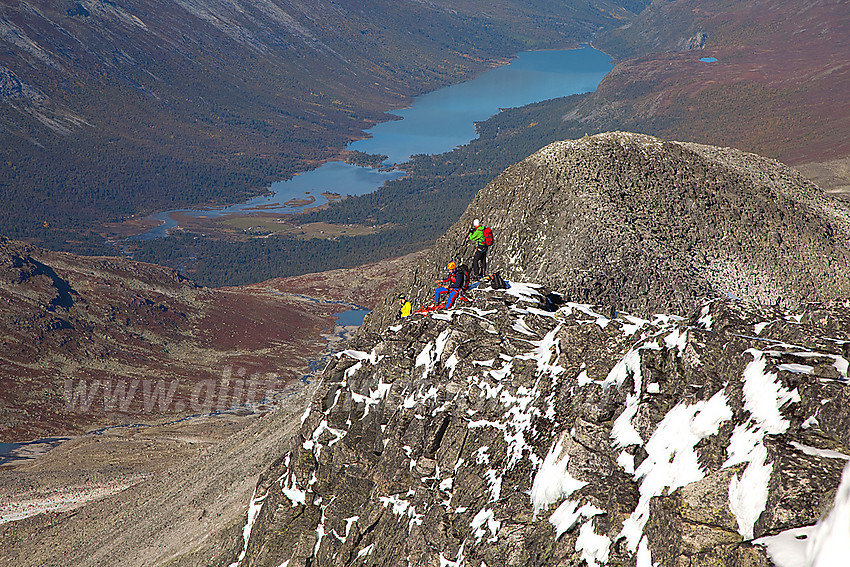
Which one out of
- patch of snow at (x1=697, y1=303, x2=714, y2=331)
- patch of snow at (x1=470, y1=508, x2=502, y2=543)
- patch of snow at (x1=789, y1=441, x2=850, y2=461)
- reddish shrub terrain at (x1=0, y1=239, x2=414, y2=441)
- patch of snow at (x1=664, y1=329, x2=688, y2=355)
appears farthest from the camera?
reddish shrub terrain at (x1=0, y1=239, x2=414, y2=441)

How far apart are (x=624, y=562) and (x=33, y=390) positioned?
144 metres

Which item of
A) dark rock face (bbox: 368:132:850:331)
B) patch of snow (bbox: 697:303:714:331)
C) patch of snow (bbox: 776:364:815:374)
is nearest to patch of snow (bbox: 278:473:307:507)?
patch of snow (bbox: 697:303:714:331)

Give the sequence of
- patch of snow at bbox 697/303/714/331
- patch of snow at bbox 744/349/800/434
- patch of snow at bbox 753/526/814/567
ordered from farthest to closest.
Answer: patch of snow at bbox 697/303/714/331 < patch of snow at bbox 744/349/800/434 < patch of snow at bbox 753/526/814/567

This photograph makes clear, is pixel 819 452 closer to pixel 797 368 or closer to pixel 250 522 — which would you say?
pixel 797 368

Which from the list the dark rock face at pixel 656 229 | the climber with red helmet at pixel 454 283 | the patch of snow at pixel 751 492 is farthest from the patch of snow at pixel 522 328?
the patch of snow at pixel 751 492

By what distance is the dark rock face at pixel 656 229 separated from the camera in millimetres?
45219

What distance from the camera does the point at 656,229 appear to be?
49125 mm

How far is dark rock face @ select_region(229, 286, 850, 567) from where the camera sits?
16344 mm

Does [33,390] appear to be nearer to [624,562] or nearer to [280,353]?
[280,353]

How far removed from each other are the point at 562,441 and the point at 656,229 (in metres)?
30.9

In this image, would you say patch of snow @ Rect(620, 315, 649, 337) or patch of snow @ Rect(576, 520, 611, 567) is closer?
patch of snow @ Rect(576, 520, 611, 567)

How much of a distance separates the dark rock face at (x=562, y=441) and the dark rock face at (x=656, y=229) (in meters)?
12.5

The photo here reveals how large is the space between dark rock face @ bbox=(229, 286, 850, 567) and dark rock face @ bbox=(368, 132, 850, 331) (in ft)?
41.1

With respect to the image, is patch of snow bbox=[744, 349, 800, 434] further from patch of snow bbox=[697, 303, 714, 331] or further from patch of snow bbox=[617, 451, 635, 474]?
patch of snow bbox=[697, 303, 714, 331]
